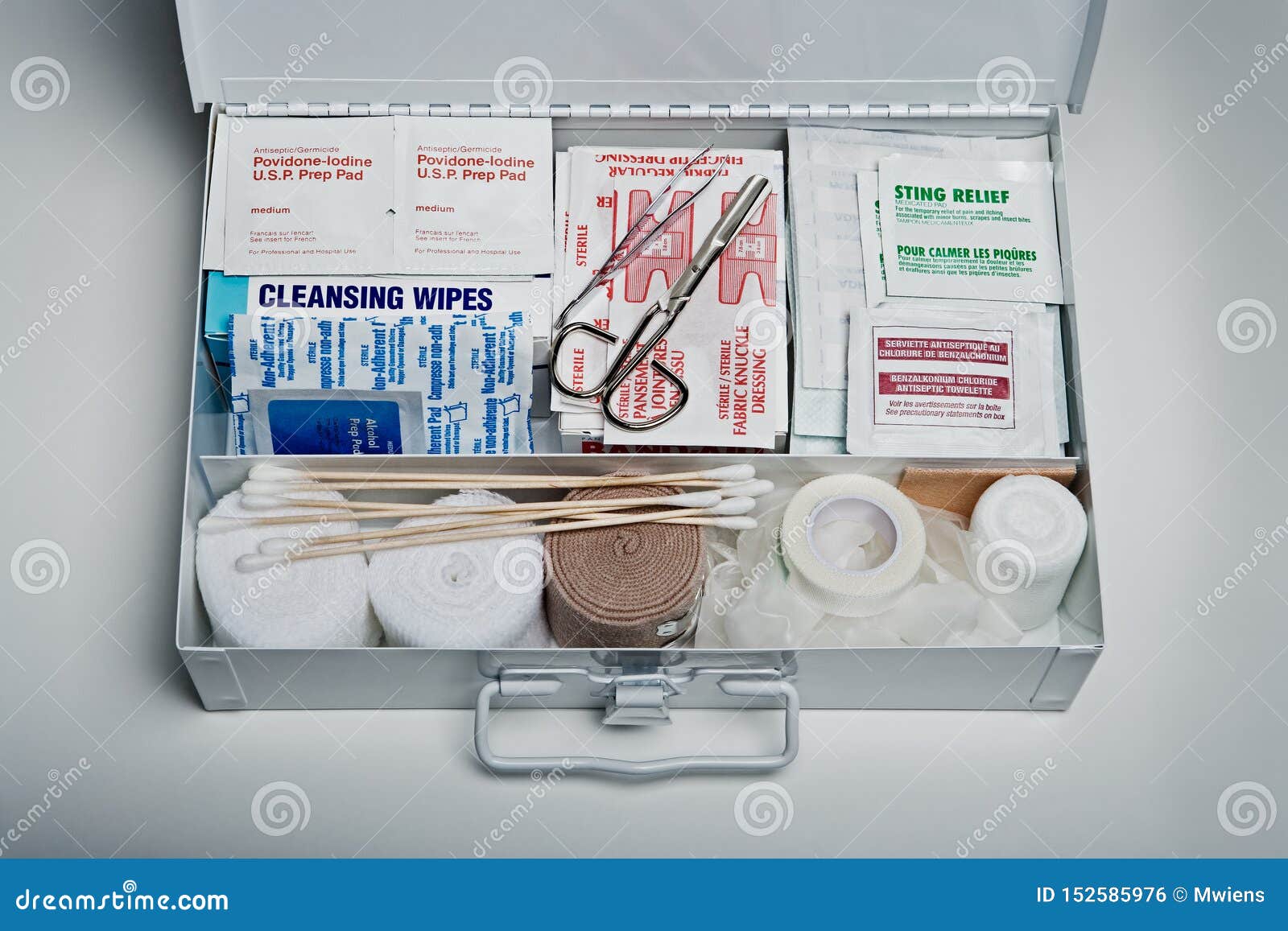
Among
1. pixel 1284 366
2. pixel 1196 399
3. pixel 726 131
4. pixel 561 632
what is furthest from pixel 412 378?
pixel 1284 366

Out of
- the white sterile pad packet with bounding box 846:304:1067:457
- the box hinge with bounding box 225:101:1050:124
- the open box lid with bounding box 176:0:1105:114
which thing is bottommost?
the white sterile pad packet with bounding box 846:304:1067:457

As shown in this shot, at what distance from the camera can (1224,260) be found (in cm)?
161

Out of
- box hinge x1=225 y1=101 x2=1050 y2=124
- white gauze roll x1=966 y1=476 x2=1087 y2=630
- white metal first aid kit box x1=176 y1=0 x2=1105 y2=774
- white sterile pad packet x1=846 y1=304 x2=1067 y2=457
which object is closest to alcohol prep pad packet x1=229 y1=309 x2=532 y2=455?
white metal first aid kit box x1=176 y1=0 x2=1105 y2=774

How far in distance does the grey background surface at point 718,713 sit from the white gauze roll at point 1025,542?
0.15 m

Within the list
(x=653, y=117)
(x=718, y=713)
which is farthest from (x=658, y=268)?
(x=718, y=713)

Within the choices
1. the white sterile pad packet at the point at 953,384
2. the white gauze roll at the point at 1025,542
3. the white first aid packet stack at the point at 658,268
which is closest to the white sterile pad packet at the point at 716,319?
the white first aid packet stack at the point at 658,268

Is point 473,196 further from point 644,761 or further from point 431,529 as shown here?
point 644,761

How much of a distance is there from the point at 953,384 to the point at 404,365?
65cm

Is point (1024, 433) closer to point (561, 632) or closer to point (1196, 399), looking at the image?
point (1196, 399)

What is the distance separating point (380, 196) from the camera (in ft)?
4.81

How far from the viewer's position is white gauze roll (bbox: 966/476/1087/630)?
1310 millimetres

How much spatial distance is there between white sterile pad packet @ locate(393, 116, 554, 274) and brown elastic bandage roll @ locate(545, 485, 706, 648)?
1.20ft

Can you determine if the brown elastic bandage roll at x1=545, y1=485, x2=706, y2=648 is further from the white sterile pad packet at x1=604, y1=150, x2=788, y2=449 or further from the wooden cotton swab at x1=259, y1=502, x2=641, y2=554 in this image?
the white sterile pad packet at x1=604, y1=150, x2=788, y2=449

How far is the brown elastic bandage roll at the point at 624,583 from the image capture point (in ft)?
4.10
